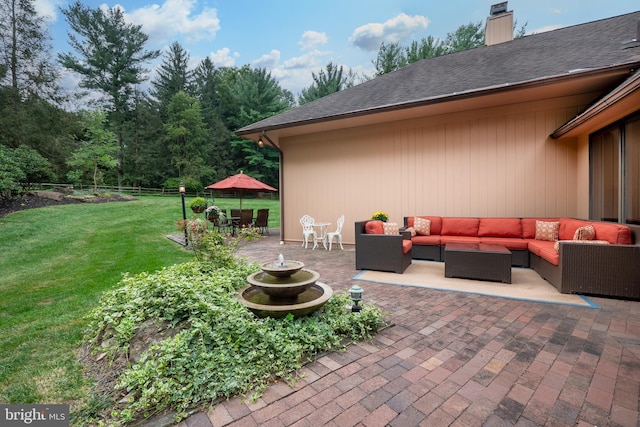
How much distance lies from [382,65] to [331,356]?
19.9m

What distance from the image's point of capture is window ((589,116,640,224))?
3672mm

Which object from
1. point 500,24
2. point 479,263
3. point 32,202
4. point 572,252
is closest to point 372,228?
point 479,263

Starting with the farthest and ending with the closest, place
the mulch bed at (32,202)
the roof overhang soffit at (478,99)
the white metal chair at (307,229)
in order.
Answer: the mulch bed at (32,202) → the white metal chair at (307,229) → the roof overhang soffit at (478,99)

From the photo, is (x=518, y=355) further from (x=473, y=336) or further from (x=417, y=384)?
(x=417, y=384)

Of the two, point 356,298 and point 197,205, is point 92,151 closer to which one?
point 197,205

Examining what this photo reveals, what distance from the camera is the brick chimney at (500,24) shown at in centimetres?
752

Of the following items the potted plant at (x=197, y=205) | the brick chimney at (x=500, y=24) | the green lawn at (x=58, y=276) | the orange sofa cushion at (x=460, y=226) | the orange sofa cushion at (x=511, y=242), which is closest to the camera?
the green lawn at (x=58, y=276)

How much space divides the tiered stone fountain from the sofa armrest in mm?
3137

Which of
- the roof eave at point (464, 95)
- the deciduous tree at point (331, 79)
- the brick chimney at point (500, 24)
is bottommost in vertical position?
the roof eave at point (464, 95)

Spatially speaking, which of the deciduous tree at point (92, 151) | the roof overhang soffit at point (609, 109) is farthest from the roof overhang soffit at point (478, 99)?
the deciduous tree at point (92, 151)

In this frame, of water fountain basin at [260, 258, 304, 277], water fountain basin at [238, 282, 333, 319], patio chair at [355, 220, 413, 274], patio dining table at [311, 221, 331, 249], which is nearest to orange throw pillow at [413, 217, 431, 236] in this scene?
patio chair at [355, 220, 413, 274]

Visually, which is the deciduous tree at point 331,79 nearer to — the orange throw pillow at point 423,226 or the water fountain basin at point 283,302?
the orange throw pillow at point 423,226

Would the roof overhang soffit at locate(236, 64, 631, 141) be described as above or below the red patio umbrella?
above

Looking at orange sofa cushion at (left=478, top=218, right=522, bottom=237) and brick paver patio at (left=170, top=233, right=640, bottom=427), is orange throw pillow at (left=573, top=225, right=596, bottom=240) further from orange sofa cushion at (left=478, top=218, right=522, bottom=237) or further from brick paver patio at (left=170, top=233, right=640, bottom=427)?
orange sofa cushion at (left=478, top=218, right=522, bottom=237)
